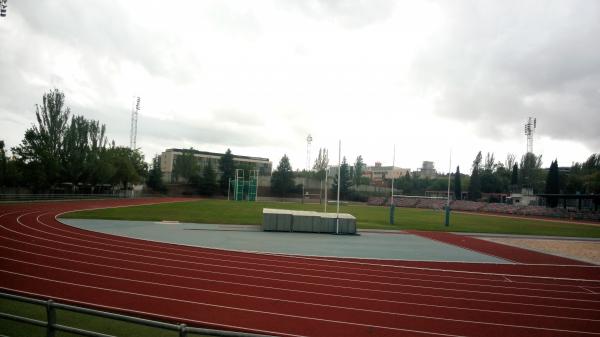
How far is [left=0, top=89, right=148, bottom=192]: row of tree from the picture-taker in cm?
4588

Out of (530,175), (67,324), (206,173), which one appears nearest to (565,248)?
(67,324)

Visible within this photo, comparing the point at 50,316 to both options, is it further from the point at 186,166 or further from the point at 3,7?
the point at 186,166

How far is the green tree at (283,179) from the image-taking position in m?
100

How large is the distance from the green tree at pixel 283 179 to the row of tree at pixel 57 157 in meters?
45.3

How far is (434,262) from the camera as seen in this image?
53.5 feet

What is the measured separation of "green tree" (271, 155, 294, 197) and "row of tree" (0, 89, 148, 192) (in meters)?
45.3

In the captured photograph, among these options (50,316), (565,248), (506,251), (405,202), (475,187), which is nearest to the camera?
(50,316)

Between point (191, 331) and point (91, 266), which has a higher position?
point (191, 331)

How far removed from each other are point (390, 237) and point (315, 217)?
483cm

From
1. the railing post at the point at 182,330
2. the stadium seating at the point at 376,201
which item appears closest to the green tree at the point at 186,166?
the stadium seating at the point at 376,201

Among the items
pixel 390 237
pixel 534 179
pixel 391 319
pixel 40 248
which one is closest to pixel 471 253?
pixel 390 237

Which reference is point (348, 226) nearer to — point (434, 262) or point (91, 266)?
point (434, 262)

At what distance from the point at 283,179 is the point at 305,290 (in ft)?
295

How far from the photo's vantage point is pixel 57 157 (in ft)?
164
